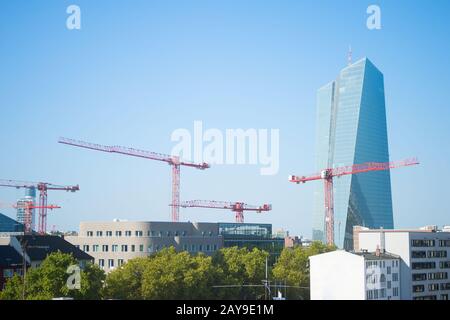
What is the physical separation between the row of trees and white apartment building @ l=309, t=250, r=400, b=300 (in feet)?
14.7

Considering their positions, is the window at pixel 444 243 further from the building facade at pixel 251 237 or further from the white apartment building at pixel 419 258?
the building facade at pixel 251 237

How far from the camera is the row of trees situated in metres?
32.8

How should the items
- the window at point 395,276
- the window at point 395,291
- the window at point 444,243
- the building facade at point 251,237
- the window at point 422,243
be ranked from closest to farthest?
1. the window at point 395,291
2. the window at point 395,276
3. the window at point 422,243
4. the window at point 444,243
5. the building facade at point 251,237

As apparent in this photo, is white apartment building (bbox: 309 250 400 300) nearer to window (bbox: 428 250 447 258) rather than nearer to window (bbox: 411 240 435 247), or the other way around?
window (bbox: 411 240 435 247)

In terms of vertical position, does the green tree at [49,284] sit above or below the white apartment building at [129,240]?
below

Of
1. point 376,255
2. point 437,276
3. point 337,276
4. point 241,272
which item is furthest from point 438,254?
point 241,272

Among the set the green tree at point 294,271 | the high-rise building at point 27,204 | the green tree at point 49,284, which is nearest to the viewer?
the green tree at point 49,284

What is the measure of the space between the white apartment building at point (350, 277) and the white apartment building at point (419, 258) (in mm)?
3296

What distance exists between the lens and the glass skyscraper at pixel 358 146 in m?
131

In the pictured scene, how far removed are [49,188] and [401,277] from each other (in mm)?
58396

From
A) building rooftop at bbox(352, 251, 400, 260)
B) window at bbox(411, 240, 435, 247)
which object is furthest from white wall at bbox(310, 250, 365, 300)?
window at bbox(411, 240, 435, 247)

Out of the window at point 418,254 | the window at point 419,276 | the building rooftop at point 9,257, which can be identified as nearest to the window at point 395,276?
the window at point 419,276

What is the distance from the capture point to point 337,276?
4016 cm
